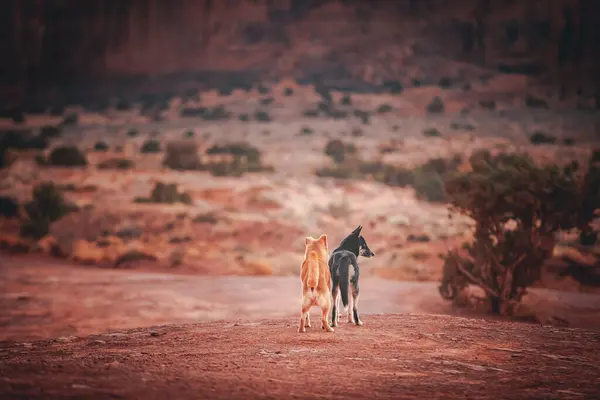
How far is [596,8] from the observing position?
71.9m

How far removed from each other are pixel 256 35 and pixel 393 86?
15.3 m

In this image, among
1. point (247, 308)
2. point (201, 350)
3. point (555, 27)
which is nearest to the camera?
point (201, 350)

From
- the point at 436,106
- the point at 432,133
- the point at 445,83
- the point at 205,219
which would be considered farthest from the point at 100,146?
the point at 445,83

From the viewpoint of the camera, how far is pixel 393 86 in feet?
234

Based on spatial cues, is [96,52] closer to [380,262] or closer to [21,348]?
[380,262]

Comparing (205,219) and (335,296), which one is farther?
(205,219)

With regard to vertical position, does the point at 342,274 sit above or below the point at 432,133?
below

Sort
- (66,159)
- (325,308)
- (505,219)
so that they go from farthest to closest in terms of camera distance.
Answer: (66,159)
(505,219)
(325,308)

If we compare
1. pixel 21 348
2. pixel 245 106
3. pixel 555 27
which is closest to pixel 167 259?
pixel 21 348

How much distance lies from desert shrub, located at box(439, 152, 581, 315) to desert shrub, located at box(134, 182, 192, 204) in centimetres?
1768

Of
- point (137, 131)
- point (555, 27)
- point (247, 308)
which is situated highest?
point (555, 27)

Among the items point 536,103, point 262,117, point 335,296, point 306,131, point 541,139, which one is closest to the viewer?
point 335,296

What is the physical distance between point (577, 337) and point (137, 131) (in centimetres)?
5133

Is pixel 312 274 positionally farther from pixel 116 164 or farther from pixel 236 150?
pixel 236 150
